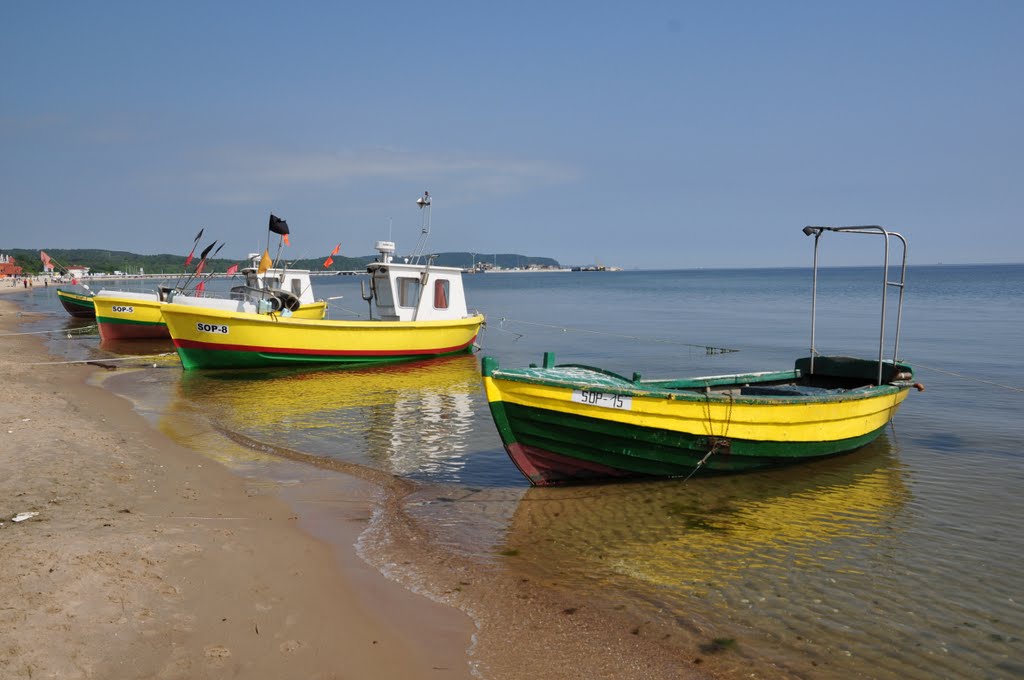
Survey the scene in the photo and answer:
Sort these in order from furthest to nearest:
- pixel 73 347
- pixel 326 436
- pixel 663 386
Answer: pixel 73 347 → pixel 326 436 → pixel 663 386

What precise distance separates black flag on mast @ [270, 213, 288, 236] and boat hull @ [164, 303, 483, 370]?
9.45 feet

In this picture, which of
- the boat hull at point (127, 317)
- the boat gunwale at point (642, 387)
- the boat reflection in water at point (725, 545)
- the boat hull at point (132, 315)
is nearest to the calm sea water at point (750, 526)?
the boat reflection in water at point (725, 545)

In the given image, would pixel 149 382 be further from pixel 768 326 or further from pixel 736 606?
pixel 768 326

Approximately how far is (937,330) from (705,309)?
18.8 metres

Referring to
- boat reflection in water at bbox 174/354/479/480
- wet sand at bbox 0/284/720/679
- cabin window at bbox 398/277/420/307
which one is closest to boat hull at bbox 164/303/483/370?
boat reflection in water at bbox 174/354/479/480

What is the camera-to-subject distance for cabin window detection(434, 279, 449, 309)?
21.7m

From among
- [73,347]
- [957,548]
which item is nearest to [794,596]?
[957,548]

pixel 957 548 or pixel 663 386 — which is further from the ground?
pixel 663 386

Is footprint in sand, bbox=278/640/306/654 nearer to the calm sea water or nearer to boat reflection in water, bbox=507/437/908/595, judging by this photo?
the calm sea water

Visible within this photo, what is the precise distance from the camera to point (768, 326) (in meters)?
35.4

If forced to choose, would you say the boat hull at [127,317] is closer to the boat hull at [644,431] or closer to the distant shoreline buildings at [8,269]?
the boat hull at [644,431]

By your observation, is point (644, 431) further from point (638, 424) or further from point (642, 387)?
point (642, 387)

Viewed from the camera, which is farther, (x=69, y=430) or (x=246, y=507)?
(x=69, y=430)

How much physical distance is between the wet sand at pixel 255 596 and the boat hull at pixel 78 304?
3195 centimetres
